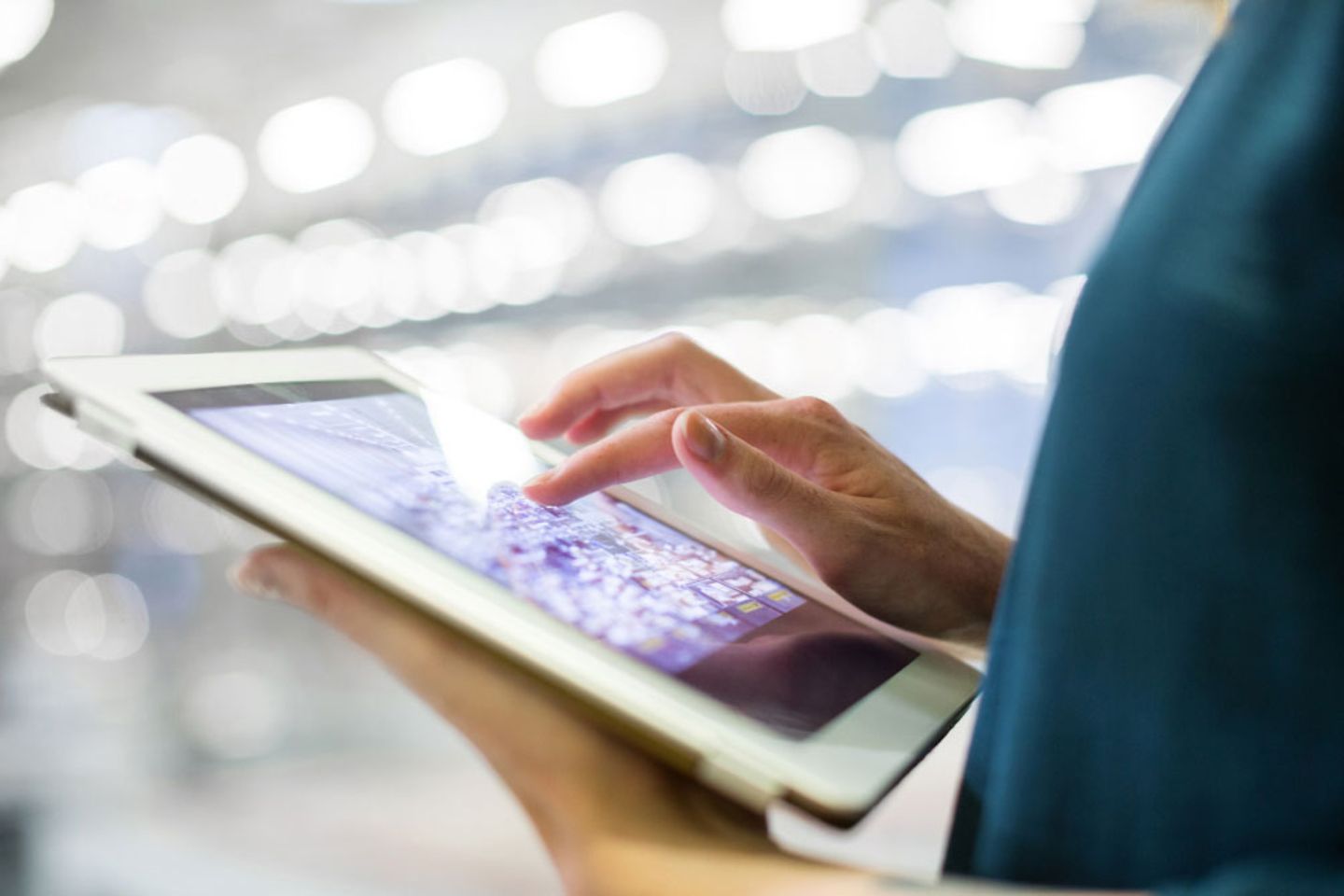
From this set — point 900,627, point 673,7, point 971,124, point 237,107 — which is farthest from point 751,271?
point 900,627

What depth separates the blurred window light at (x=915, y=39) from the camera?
14.0ft

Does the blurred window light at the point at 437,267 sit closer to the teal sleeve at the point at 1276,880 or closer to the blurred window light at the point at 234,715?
the blurred window light at the point at 234,715

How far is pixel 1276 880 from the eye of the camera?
316 millimetres

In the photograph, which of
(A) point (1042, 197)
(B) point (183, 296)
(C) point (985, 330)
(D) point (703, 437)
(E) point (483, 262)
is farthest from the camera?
(B) point (183, 296)

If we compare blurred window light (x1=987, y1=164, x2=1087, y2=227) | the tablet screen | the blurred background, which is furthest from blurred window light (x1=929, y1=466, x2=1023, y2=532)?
the tablet screen

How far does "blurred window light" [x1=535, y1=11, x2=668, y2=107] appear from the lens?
426 centimetres

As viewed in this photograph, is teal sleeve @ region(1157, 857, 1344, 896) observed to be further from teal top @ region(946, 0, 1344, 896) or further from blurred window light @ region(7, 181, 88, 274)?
blurred window light @ region(7, 181, 88, 274)

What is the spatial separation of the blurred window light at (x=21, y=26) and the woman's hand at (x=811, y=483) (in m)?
3.67

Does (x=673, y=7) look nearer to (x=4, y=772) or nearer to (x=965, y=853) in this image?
(x=4, y=772)

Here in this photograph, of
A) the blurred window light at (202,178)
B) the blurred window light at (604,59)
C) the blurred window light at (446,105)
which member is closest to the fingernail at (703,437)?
the blurred window light at (604,59)

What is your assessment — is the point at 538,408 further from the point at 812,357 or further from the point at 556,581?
the point at 812,357

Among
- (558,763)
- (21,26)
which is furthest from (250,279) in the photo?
(558,763)

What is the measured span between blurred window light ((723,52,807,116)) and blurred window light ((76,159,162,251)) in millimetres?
2865

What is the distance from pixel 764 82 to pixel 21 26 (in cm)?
292
